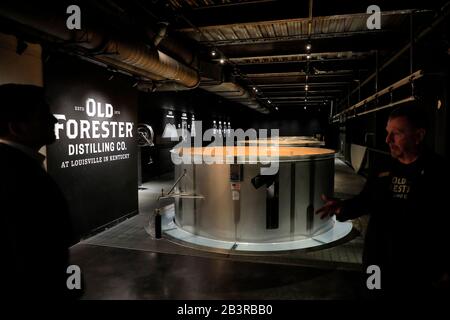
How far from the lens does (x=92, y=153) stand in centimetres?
525

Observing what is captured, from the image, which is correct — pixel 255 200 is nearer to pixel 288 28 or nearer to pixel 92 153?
pixel 92 153

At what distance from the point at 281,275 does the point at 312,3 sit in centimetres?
373

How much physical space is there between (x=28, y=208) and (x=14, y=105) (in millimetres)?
512

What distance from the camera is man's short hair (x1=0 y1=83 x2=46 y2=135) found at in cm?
151

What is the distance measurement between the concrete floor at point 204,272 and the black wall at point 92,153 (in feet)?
2.13

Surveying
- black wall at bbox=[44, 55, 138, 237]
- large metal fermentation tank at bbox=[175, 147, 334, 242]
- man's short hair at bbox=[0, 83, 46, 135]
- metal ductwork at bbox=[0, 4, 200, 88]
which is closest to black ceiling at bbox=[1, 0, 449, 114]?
metal ductwork at bbox=[0, 4, 200, 88]

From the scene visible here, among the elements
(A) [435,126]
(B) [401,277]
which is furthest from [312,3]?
(B) [401,277]

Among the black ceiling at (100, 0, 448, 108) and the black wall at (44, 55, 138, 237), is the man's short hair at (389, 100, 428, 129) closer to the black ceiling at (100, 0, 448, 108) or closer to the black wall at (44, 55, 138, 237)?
the black ceiling at (100, 0, 448, 108)

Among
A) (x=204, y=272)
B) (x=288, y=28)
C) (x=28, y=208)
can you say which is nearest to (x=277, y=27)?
(x=288, y=28)

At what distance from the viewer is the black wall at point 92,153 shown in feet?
14.8

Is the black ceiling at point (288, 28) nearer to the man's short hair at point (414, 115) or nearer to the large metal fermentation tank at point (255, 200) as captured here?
the large metal fermentation tank at point (255, 200)

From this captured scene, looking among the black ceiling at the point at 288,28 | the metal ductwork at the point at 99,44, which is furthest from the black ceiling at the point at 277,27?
the metal ductwork at the point at 99,44

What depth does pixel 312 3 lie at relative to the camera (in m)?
4.49
